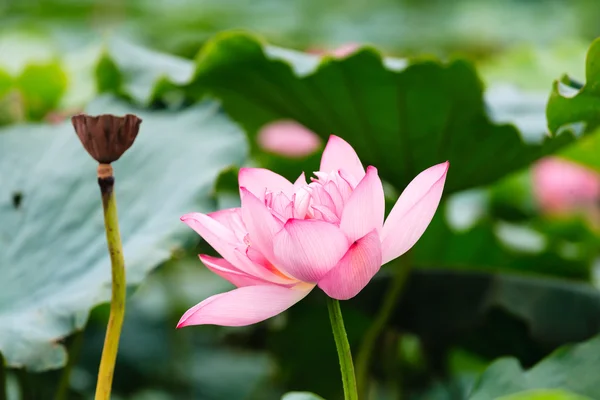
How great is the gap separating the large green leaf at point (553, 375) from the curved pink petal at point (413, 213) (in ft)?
0.54

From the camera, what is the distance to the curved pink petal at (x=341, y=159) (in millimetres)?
422

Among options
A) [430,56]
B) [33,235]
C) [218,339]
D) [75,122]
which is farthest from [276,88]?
[218,339]

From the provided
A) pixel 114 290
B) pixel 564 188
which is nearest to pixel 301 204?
pixel 114 290

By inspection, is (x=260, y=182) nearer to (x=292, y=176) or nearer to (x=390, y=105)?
(x=390, y=105)

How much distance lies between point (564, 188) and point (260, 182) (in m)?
0.91

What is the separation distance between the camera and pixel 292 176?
92 cm

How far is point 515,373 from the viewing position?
480 millimetres

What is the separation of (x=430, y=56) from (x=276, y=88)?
0.16m

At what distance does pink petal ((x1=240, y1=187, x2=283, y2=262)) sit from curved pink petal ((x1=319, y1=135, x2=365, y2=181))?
9 cm

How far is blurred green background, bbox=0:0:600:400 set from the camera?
550 mm

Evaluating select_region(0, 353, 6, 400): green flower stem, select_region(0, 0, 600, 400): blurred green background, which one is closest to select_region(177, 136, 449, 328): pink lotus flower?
select_region(0, 0, 600, 400): blurred green background

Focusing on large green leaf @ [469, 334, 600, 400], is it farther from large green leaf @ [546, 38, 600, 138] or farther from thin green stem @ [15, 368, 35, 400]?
thin green stem @ [15, 368, 35, 400]

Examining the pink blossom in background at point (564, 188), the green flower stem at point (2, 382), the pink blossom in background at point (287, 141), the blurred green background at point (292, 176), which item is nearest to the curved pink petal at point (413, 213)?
the blurred green background at point (292, 176)

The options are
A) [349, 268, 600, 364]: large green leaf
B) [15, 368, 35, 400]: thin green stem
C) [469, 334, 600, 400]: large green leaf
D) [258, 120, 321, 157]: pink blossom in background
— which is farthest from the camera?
[258, 120, 321, 157]: pink blossom in background
